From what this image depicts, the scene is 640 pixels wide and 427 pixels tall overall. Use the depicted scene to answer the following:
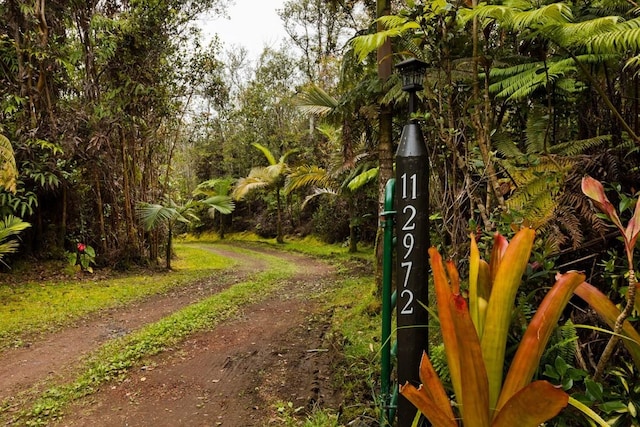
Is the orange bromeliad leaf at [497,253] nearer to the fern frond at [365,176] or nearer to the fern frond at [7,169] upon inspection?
the fern frond at [365,176]

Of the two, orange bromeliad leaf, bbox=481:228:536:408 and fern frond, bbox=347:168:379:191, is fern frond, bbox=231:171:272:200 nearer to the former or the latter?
fern frond, bbox=347:168:379:191

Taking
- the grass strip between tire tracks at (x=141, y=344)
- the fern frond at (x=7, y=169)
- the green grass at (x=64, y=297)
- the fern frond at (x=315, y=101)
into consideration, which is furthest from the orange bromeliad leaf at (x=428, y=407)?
the fern frond at (x=7, y=169)

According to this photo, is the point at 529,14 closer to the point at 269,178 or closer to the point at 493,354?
the point at 493,354

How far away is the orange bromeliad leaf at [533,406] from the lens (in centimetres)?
113

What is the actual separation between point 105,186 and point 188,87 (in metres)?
3.33

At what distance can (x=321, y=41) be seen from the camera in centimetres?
1688

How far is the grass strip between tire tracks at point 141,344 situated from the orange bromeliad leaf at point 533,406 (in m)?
3.00

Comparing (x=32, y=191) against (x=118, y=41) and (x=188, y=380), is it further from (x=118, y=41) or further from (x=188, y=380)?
(x=188, y=380)

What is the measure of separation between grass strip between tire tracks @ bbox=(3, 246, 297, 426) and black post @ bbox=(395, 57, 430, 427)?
8.53 ft

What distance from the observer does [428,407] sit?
1.36 m

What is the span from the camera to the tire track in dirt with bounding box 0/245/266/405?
3.58 meters

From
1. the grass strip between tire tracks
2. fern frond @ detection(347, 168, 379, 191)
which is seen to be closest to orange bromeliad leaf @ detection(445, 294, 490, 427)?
the grass strip between tire tracks

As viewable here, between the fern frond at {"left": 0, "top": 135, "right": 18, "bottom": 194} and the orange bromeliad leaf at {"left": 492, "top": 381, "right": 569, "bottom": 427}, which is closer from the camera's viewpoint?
the orange bromeliad leaf at {"left": 492, "top": 381, "right": 569, "bottom": 427}

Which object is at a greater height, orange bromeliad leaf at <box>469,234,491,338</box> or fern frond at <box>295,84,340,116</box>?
fern frond at <box>295,84,340,116</box>
